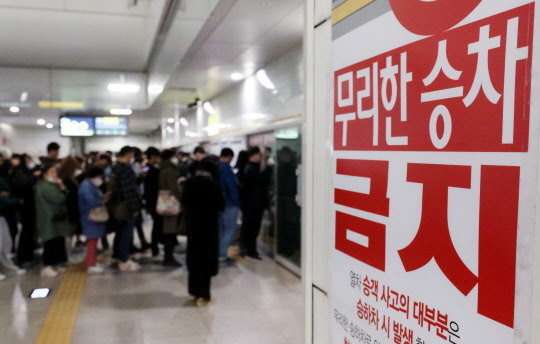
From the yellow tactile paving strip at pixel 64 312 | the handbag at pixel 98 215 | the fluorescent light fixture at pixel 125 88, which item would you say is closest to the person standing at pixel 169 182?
the handbag at pixel 98 215

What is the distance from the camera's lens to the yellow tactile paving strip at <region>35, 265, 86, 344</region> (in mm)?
3738

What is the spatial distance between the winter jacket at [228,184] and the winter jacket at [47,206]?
2057mm

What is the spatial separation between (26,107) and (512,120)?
11.1 m

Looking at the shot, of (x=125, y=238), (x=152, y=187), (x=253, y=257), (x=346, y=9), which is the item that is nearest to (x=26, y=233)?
(x=125, y=238)

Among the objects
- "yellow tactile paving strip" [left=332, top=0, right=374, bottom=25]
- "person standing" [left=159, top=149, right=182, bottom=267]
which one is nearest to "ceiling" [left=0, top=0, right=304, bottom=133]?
"person standing" [left=159, top=149, right=182, bottom=267]

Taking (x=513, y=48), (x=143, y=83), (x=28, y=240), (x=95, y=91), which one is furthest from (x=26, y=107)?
(x=513, y=48)

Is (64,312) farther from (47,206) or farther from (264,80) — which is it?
(264,80)

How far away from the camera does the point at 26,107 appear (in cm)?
1002

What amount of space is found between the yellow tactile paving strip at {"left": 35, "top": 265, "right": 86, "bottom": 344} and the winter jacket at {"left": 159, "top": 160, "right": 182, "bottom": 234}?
4.05 ft

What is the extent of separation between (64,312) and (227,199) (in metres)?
2.54

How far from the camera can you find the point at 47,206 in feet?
17.9

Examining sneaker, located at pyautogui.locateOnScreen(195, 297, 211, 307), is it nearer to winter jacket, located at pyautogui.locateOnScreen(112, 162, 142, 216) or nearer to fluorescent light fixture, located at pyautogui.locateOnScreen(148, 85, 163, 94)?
winter jacket, located at pyautogui.locateOnScreen(112, 162, 142, 216)

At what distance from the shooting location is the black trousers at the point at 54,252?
5.68m

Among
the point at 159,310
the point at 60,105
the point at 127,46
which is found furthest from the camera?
the point at 60,105
